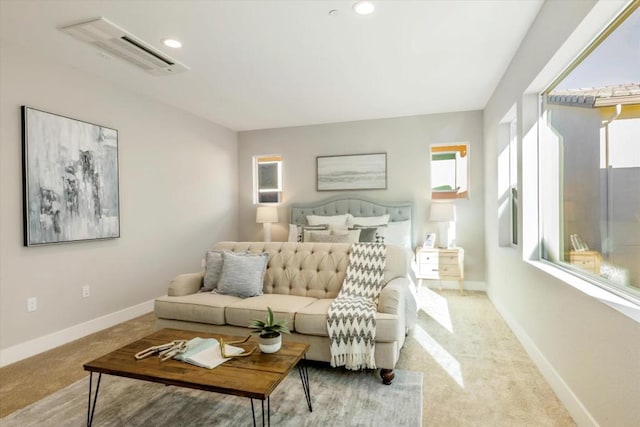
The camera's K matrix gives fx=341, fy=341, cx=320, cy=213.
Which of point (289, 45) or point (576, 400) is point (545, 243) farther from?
point (289, 45)

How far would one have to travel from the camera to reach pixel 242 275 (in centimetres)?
291

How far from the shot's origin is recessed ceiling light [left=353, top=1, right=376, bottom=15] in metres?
2.28

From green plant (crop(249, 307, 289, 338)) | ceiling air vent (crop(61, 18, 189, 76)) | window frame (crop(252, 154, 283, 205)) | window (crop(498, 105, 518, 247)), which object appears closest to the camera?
green plant (crop(249, 307, 289, 338))

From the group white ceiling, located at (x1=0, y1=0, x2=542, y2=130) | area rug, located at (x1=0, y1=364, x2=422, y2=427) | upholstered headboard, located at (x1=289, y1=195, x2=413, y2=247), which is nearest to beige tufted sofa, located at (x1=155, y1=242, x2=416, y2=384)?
area rug, located at (x1=0, y1=364, x2=422, y2=427)

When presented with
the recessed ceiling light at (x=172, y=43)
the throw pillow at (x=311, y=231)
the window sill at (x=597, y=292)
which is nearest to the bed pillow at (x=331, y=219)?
the throw pillow at (x=311, y=231)

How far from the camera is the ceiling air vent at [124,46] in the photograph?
8.22 feet

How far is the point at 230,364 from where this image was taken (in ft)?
5.61

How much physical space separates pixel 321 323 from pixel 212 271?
1.25 meters

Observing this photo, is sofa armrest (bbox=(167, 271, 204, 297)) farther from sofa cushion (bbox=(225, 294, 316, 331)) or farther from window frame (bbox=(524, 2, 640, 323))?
window frame (bbox=(524, 2, 640, 323))

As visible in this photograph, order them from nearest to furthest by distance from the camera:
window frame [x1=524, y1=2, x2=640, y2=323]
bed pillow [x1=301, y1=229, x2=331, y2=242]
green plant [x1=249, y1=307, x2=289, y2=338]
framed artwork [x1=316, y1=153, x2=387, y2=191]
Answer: green plant [x1=249, y1=307, x2=289, y2=338] → window frame [x1=524, y1=2, x2=640, y2=323] → bed pillow [x1=301, y1=229, x2=331, y2=242] → framed artwork [x1=316, y1=153, x2=387, y2=191]

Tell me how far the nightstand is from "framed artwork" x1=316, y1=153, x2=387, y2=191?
120cm

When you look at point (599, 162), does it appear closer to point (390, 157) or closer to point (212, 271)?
point (212, 271)

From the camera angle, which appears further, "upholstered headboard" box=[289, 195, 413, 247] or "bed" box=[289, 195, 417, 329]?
"upholstered headboard" box=[289, 195, 413, 247]

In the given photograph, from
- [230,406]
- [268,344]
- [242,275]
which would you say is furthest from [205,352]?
[242,275]
